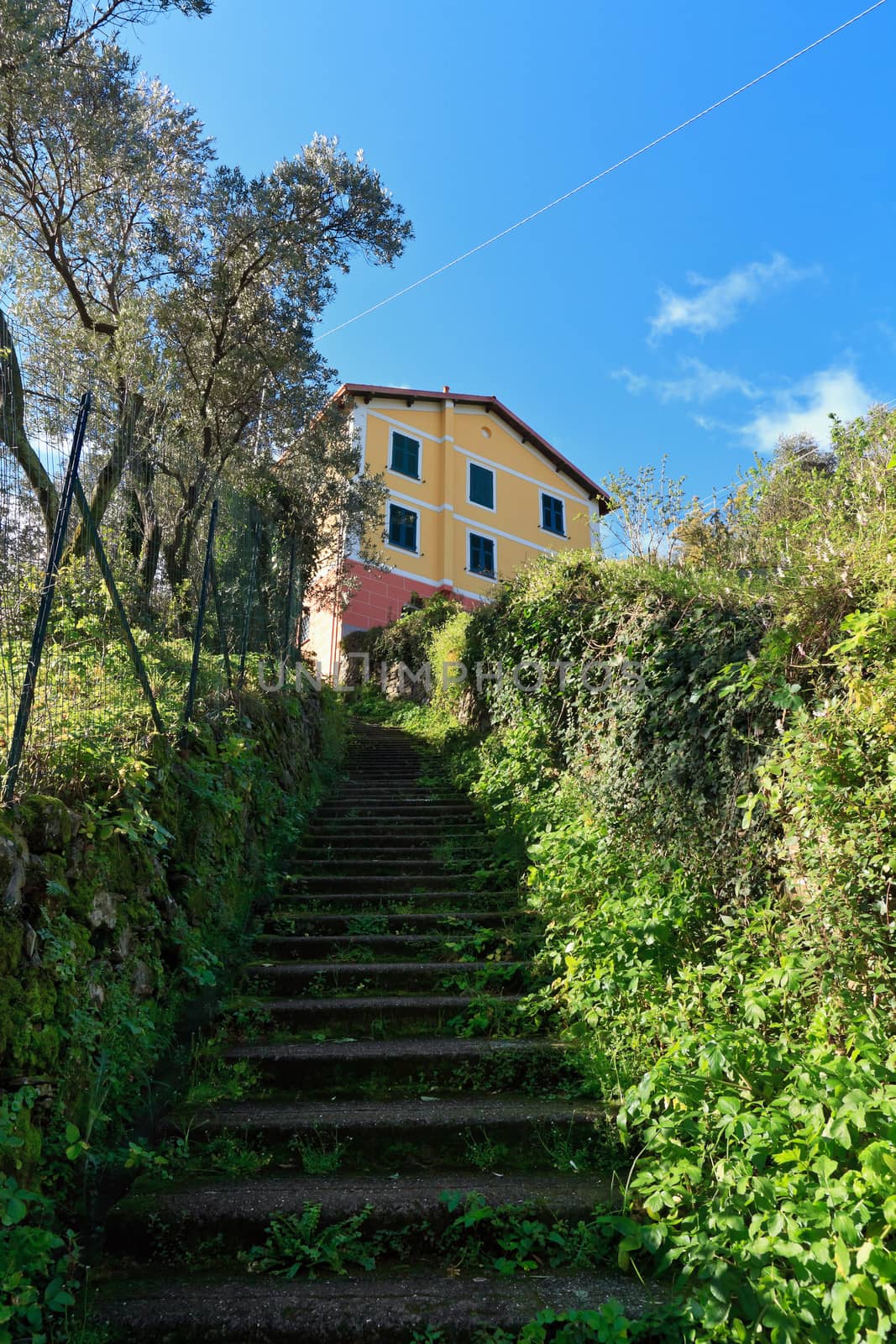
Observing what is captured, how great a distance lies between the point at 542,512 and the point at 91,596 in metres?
21.0

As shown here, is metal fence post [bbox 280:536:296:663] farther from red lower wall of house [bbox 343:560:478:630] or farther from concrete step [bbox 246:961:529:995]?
red lower wall of house [bbox 343:560:478:630]

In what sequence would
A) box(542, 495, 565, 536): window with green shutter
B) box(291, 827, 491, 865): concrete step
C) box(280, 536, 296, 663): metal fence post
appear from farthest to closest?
box(542, 495, 565, 536): window with green shutter < box(280, 536, 296, 663): metal fence post < box(291, 827, 491, 865): concrete step

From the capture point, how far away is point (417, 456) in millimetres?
21188

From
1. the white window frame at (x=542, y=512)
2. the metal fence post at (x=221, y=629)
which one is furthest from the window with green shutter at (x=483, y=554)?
the metal fence post at (x=221, y=629)

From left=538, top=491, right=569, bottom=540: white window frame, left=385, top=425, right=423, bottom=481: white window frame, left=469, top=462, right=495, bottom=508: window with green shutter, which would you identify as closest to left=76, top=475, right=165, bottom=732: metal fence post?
left=385, top=425, right=423, bottom=481: white window frame

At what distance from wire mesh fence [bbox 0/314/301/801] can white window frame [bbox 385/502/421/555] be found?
12.5 m

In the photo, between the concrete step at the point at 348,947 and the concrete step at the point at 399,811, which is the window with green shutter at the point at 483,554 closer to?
the concrete step at the point at 399,811

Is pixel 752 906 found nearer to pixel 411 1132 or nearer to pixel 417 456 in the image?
pixel 411 1132

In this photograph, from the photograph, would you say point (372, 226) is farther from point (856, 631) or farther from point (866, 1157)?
point (866, 1157)

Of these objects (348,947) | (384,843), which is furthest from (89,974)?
(384,843)

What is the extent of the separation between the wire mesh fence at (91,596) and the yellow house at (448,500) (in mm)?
11470

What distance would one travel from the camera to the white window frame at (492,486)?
22047mm

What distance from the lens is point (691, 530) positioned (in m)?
6.44

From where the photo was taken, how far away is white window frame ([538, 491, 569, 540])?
24047mm
